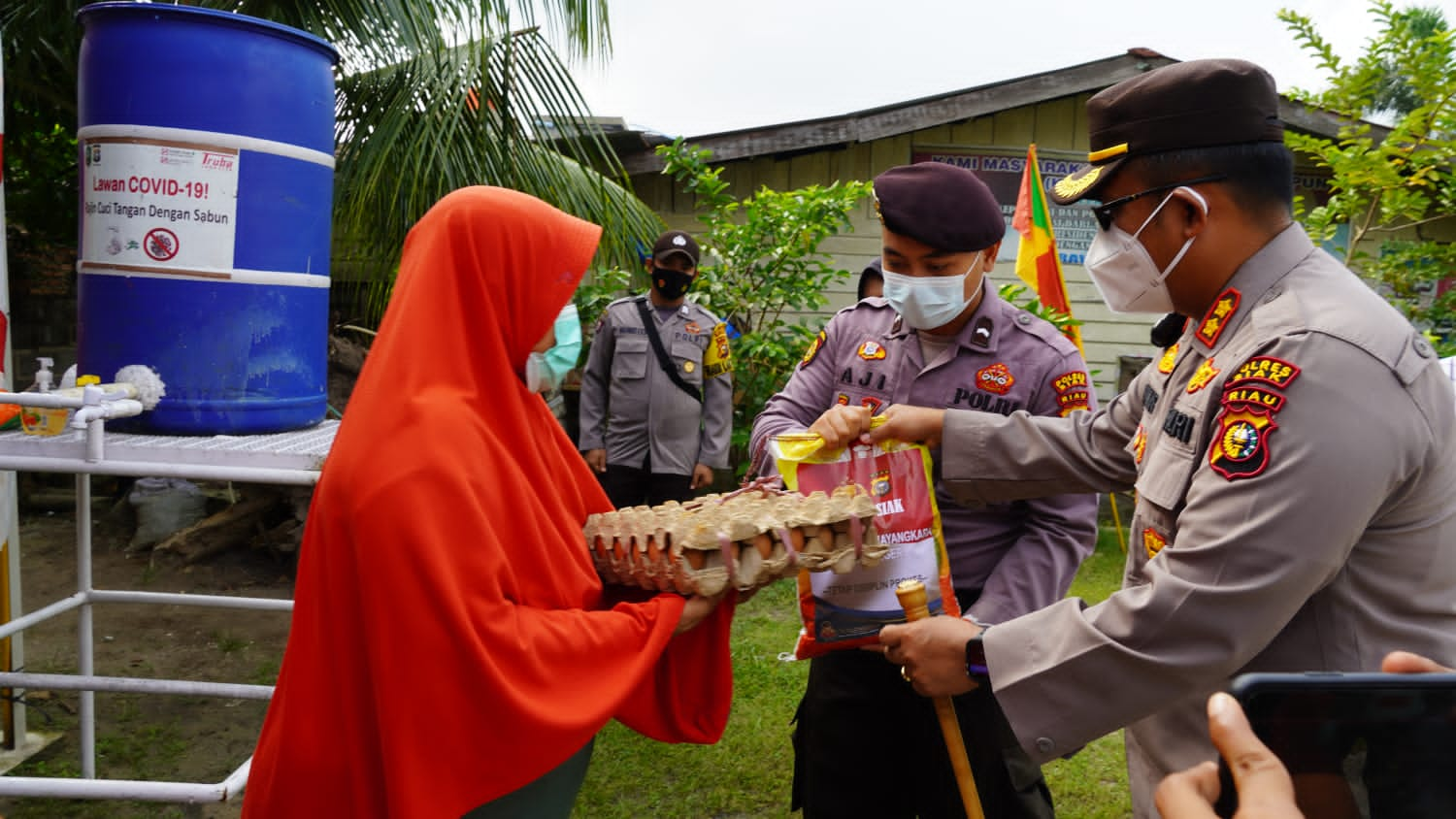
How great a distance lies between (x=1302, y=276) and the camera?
139 cm

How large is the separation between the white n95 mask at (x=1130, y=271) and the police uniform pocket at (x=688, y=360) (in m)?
3.48

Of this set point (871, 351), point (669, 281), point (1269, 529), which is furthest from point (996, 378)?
point (669, 281)

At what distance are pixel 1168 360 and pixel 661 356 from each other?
359cm

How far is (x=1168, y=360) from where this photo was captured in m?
1.68

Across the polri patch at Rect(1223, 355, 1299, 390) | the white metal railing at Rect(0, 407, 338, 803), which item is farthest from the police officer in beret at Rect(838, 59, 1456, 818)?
the white metal railing at Rect(0, 407, 338, 803)

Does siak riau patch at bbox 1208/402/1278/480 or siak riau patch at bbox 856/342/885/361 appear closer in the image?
siak riau patch at bbox 1208/402/1278/480

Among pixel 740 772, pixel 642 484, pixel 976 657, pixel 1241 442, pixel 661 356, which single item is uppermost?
pixel 1241 442

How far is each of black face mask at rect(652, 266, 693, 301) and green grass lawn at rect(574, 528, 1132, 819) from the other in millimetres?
2094

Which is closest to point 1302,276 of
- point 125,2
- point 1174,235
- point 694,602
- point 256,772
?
point 1174,235

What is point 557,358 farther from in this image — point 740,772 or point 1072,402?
point 740,772

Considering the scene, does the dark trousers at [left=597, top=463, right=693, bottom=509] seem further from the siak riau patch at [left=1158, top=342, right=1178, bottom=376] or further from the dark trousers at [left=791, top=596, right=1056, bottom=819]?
the siak riau patch at [left=1158, top=342, right=1178, bottom=376]

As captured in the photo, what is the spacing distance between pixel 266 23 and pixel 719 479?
511cm

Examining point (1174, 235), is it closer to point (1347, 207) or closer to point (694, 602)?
point (694, 602)

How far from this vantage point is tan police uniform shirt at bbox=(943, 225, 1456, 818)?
1.19 meters
